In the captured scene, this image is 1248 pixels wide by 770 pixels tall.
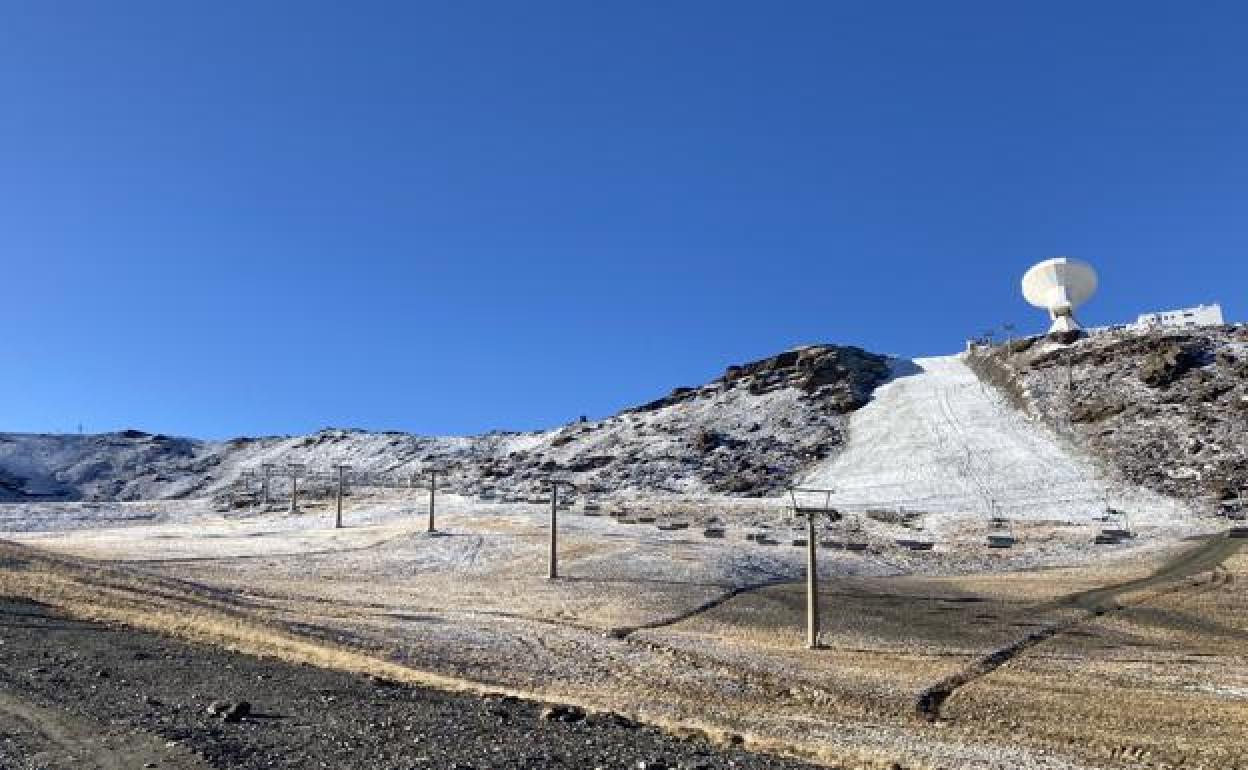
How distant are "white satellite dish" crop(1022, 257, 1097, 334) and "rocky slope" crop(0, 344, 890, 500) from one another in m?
30.1

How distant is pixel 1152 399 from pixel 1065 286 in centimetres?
6148

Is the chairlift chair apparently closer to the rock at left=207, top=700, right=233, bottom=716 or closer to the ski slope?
the ski slope

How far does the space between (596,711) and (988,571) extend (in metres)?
42.3

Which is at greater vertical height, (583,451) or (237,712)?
(583,451)

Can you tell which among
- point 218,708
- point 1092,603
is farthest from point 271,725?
point 1092,603

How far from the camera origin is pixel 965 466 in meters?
88.9

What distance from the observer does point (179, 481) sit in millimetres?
126625

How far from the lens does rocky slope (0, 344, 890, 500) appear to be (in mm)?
100812

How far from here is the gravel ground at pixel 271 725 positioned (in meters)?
12.3

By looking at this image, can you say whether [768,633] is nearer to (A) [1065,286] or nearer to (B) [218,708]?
(B) [218,708]

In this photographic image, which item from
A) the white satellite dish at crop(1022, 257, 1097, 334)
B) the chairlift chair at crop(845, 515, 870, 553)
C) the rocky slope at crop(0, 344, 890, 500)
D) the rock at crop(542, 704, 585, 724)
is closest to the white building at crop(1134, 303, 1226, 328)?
the white satellite dish at crop(1022, 257, 1097, 334)

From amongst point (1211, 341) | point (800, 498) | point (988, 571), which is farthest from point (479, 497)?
point (1211, 341)

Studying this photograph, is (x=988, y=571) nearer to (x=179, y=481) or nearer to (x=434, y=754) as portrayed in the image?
(x=434, y=754)

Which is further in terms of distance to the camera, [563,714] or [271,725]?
[563,714]
